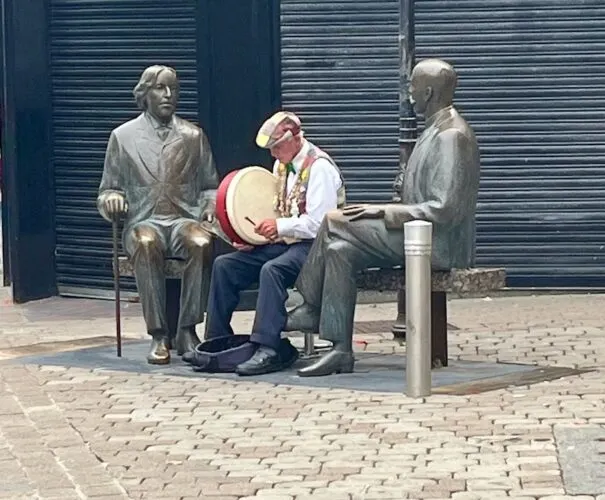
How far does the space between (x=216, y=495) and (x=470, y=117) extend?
24.2ft

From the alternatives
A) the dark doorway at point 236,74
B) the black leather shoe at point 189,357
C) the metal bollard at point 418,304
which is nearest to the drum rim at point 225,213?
the black leather shoe at point 189,357

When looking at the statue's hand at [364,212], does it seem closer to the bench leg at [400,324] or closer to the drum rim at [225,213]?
the drum rim at [225,213]

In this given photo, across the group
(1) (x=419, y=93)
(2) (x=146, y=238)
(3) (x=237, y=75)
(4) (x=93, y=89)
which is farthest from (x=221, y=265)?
(4) (x=93, y=89)

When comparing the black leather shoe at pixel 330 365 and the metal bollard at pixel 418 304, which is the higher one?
the metal bollard at pixel 418 304

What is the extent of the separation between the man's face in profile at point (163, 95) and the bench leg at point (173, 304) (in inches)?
39.2

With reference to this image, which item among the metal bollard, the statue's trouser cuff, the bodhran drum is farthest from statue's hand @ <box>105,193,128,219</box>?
the metal bollard

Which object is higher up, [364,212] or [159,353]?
[364,212]

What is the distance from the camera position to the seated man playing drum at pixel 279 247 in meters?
9.70

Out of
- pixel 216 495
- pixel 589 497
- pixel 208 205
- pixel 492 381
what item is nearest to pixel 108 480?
pixel 216 495

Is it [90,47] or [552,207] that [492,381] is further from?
[90,47]

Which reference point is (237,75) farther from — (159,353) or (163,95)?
(159,353)

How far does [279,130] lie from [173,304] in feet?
4.88

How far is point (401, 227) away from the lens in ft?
30.8

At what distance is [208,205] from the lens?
10570 mm
